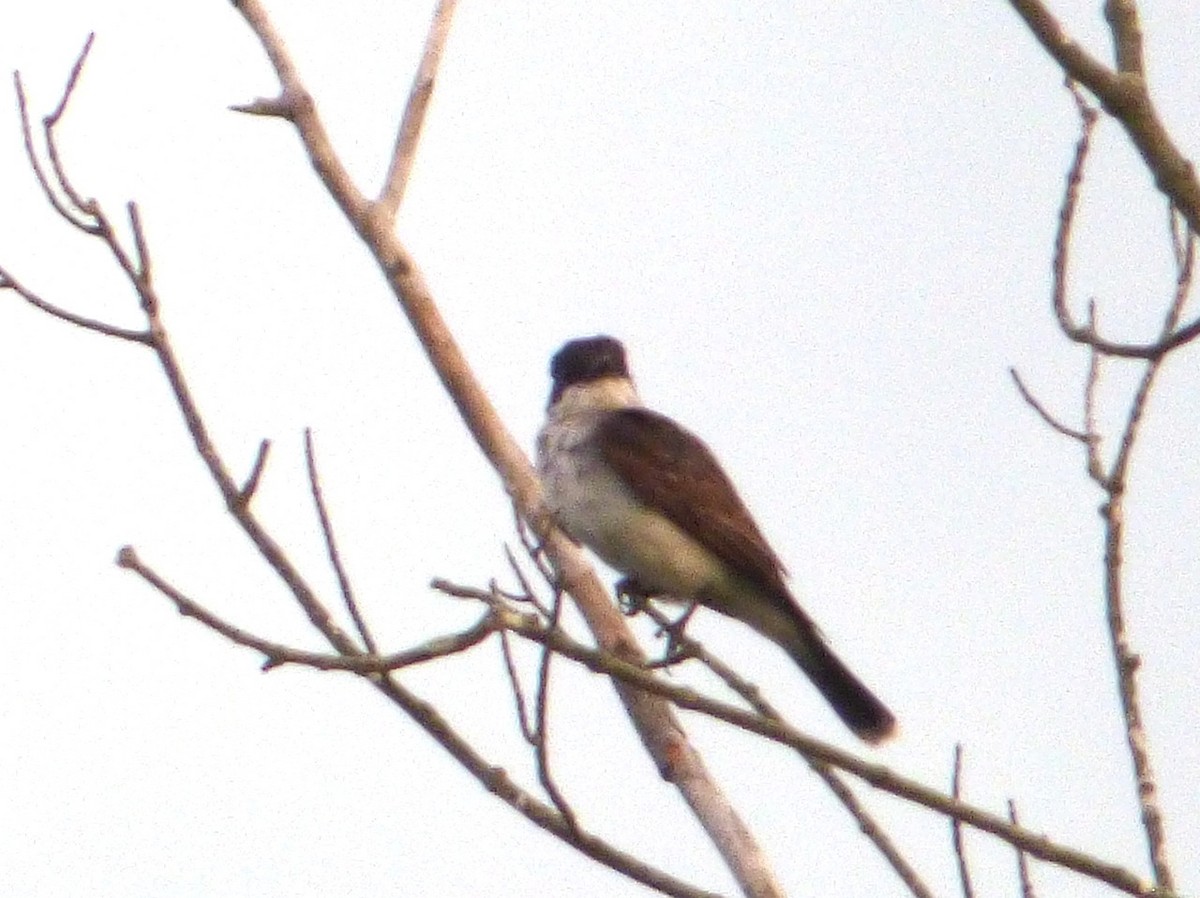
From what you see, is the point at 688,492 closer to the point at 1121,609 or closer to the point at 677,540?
the point at 677,540

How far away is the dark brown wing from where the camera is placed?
725 centimetres

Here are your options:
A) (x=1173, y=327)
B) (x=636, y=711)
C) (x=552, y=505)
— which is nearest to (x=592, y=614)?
(x=636, y=711)

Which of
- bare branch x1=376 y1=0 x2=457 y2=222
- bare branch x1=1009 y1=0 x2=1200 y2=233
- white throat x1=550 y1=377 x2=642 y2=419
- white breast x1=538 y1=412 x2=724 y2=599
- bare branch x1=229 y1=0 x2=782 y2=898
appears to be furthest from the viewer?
white throat x1=550 y1=377 x2=642 y2=419

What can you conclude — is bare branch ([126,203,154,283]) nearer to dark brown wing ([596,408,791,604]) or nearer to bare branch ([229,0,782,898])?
bare branch ([229,0,782,898])

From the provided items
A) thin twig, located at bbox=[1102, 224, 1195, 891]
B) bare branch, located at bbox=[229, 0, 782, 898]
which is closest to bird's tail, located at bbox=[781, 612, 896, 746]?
bare branch, located at bbox=[229, 0, 782, 898]

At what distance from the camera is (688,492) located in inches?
292

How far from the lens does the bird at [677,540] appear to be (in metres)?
7.15

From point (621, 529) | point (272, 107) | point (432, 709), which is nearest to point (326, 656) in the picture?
point (432, 709)

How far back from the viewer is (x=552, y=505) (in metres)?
7.05

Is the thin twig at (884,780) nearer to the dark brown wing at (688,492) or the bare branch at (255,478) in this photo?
the bare branch at (255,478)

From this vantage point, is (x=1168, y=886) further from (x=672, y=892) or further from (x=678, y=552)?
(x=678, y=552)

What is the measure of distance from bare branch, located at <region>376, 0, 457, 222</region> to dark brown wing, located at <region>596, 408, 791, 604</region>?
1941 mm

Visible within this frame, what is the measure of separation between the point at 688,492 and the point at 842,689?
86cm

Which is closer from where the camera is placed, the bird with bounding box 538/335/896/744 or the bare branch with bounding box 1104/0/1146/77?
the bare branch with bounding box 1104/0/1146/77
